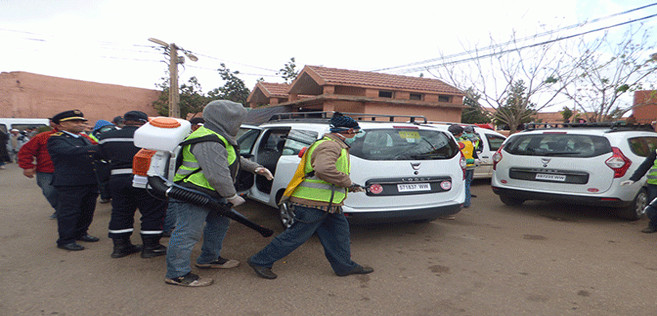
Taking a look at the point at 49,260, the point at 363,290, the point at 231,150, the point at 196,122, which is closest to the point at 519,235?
the point at 363,290

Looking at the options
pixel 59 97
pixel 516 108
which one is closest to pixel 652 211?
pixel 516 108

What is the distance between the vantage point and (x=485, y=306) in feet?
9.52

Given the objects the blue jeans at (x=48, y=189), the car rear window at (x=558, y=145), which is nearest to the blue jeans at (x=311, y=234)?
the blue jeans at (x=48, y=189)

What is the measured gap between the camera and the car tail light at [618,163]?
517 centimetres

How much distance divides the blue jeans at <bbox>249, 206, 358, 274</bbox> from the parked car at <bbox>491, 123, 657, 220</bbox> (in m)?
3.94

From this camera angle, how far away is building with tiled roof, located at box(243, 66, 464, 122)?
13875 millimetres

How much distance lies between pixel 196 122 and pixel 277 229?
2390 mm

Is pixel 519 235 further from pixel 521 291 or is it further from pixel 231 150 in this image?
pixel 231 150

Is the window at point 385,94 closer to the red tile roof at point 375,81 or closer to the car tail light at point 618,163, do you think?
the red tile roof at point 375,81

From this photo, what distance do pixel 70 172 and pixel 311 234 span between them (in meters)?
2.82

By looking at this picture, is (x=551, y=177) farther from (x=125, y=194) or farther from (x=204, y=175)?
(x=125, y=194)

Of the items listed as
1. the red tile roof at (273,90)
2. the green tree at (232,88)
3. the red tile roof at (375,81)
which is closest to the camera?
the red tile roof at (375,81)

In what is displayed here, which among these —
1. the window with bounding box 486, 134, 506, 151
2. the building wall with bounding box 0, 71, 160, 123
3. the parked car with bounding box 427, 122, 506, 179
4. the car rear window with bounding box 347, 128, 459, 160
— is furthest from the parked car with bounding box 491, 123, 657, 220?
the building wall with bounding box 0, 71, 160, 123

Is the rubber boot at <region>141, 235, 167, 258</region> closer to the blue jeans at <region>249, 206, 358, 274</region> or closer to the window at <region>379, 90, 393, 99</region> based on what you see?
the blue jeans at <region>249, 206, 358, 274</region>
